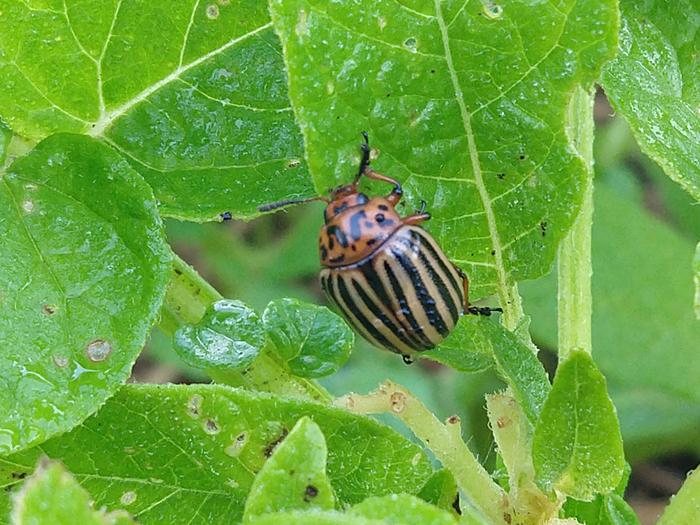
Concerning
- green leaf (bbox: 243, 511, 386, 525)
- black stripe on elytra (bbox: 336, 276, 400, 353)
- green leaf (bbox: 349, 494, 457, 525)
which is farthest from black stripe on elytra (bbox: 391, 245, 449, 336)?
green leaf (bbox: 243, 511, 386, 525)

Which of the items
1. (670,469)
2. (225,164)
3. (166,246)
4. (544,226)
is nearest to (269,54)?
(225,164)

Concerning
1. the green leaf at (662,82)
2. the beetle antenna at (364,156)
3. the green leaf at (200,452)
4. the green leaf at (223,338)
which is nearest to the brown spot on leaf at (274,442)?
the green leaf at (200,452)

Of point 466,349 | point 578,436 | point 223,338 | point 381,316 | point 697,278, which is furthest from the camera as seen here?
point 381,316

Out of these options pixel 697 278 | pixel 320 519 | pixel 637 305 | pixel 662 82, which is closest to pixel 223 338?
pixel 320 519

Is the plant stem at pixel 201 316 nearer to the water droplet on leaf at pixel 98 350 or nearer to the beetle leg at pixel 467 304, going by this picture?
the water droplet on leaf at pixel 98 350

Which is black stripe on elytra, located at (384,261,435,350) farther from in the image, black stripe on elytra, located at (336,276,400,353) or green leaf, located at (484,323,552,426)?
green leaf, located at (484,323,552,426)

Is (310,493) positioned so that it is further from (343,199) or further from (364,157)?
(343,199)
